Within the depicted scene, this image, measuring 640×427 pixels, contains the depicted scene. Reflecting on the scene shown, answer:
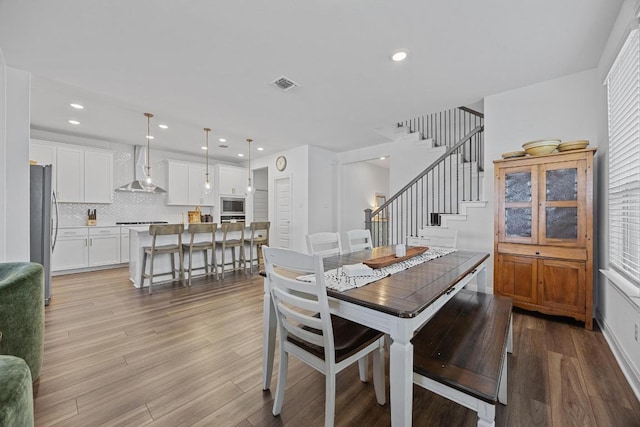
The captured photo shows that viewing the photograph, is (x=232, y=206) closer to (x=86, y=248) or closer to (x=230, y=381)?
(x=86, y=248)

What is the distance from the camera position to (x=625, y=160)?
6.52 feet

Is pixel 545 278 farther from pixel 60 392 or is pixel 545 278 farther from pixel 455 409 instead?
pixel 60 392

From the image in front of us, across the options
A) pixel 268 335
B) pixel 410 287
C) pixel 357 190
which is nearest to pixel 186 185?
pixel 357 190

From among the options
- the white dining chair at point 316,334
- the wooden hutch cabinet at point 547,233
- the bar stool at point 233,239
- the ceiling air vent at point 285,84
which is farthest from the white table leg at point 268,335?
the bar stool at point 233,239

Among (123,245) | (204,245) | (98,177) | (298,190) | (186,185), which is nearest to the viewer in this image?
(204,245)

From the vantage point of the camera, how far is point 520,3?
6.21ft

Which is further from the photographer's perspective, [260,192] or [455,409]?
[260,192]

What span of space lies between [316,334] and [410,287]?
0.55 metres

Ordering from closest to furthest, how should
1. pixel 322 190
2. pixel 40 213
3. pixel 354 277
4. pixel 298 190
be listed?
pixel 354 277, pixel 40 213, pixel 298 190, pixel 322 190

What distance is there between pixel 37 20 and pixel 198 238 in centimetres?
316

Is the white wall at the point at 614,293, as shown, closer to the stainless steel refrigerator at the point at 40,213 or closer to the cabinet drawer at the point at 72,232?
the stainless steel refrigerator at the point at 40,213

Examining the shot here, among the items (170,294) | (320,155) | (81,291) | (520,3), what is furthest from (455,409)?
(320,155)

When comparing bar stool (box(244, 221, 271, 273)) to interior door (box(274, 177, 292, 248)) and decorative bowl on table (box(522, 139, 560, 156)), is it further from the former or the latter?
decorative bowl on table (box(522, 139, 560, 156))

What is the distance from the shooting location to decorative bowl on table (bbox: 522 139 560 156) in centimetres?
268
